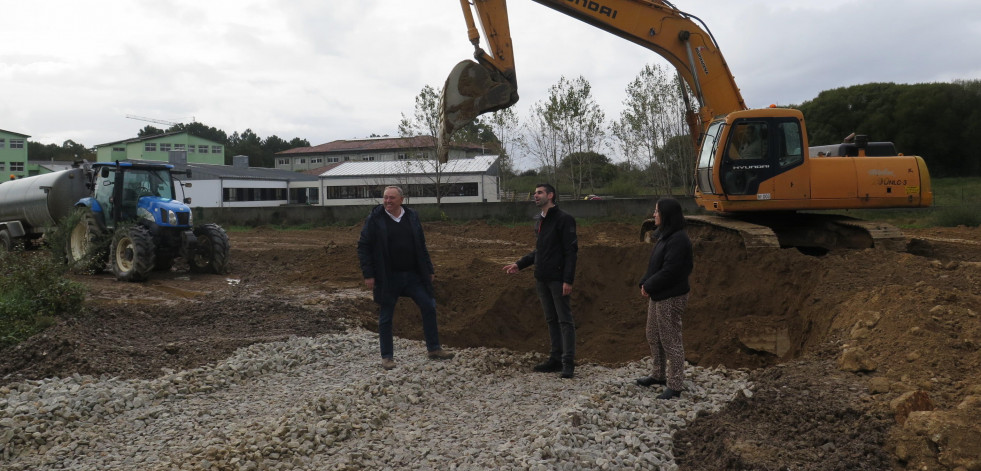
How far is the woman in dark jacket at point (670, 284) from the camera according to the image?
557cm

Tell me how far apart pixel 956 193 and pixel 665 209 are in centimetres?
2695

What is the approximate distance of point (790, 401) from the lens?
16.8 feet

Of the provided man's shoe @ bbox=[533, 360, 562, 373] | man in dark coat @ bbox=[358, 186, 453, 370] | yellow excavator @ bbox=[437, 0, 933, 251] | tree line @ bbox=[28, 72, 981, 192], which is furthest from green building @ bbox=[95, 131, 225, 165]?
man's shoe @ bbox=[533, 360, 562, 373]

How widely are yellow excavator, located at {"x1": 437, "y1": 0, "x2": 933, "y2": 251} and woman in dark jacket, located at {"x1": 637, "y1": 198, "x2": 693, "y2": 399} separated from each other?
4.16m

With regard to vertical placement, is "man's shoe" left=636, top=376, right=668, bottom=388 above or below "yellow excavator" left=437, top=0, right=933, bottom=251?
below

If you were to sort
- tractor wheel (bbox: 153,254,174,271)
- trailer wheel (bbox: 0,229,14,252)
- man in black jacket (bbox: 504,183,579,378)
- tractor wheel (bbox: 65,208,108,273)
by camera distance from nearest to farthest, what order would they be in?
1. man in black jacket (bbox: 504,183,579,378)
2. tractor wheel (bbox: 65,208,108,273)
3. tractor wheel (bbox: 153,254,174,271)
4. trailer wheel (bbox: 0,229,14,252)

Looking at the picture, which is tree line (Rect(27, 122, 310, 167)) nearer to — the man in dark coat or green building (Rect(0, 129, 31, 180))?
green building (Rect(0, 129, 31, 180))

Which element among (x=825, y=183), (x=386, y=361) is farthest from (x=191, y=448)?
(x=825, y=183)

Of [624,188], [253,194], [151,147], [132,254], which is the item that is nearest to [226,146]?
[151,147]

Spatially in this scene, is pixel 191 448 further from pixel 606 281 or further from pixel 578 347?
pixel 606 281

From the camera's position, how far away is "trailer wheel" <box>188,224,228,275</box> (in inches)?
558

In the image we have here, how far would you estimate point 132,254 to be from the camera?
44.3 ft

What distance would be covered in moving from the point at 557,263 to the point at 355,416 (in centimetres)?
222

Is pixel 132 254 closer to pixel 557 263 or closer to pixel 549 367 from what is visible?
pixel 549 367
